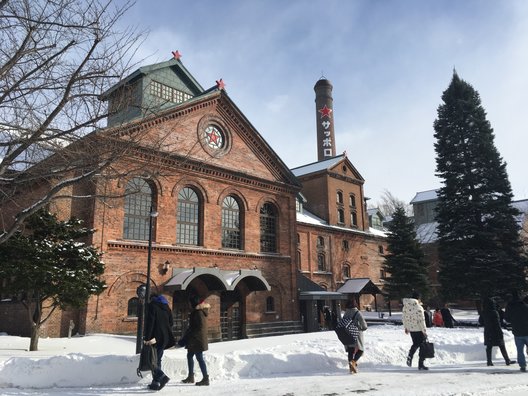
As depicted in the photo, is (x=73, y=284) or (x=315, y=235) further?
(x=315, y=235)

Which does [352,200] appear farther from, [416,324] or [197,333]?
[197,333]

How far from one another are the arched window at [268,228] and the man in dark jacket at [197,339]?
51.8 feet

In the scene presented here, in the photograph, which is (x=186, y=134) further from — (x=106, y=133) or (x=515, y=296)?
(x=515, y=296)

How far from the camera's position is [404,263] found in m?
31.3

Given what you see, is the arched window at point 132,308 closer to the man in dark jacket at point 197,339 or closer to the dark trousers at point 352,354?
the man in dark jacket at point 197,339

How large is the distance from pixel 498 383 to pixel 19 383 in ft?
27.5

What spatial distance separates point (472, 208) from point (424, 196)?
35380 mm

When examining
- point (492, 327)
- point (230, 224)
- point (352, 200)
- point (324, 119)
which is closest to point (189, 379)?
point (492, 327)

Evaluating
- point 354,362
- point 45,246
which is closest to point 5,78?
point 45,246

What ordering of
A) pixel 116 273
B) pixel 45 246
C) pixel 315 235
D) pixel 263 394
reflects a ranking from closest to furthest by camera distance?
1. pixel 263 394
2. pixel 45 246
3. pixel 116 273
4. pixel 315 235

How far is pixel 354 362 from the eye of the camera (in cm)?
910

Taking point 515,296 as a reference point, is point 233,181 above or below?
above

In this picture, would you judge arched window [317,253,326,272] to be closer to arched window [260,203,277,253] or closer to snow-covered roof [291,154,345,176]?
snow-covered roof [291,154,345,176]

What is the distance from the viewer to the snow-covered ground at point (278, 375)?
7281 mm
